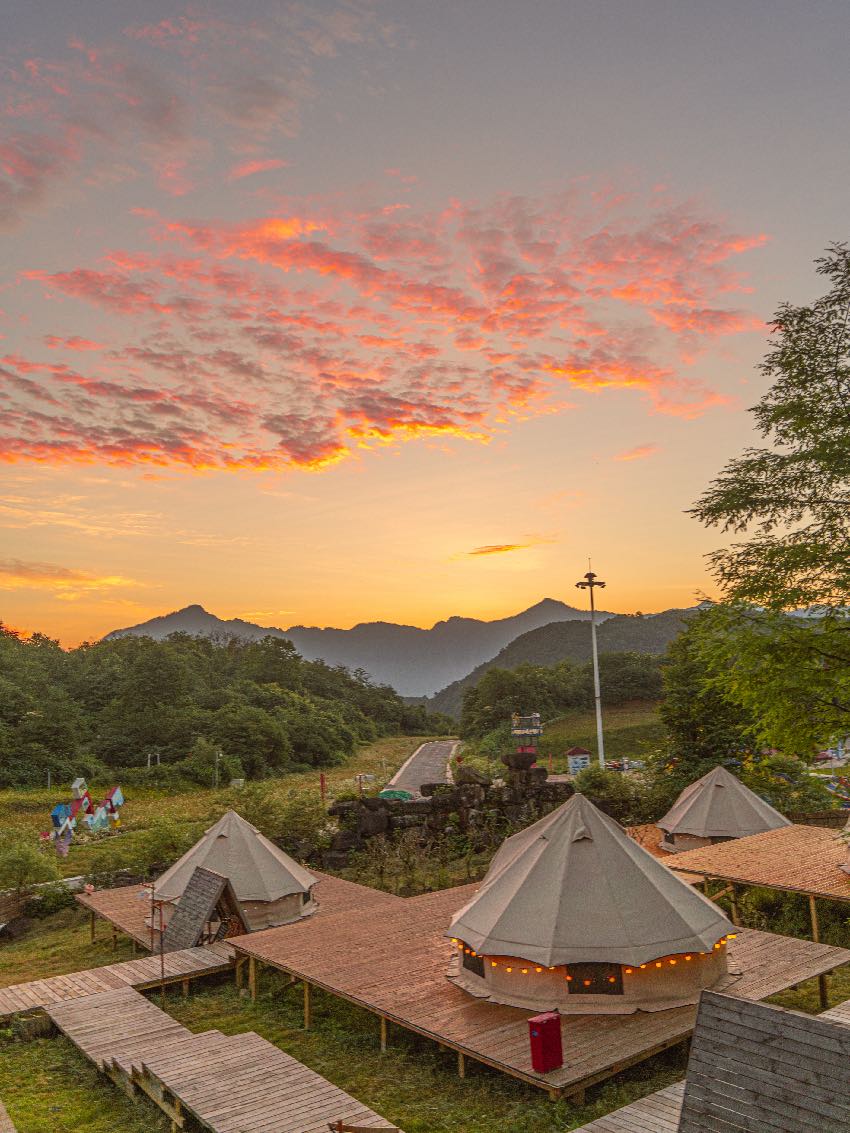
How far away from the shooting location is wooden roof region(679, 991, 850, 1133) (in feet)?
23.7

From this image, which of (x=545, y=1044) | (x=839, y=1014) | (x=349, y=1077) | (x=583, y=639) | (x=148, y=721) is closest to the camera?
(x=545, y=1044)

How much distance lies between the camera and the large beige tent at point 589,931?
11.9m

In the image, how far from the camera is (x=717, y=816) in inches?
882

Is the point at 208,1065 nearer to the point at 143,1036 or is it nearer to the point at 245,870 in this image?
the point at 143,1036

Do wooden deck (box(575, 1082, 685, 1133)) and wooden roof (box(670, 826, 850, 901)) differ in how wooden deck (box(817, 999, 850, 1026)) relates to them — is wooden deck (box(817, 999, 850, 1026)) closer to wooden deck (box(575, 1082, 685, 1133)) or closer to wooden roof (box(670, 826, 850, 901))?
wooden deck (box(575, 1082, 685, 1133))

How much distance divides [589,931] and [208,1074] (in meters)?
A: 5.54

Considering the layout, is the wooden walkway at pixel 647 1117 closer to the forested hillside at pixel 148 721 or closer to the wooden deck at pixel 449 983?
the wooden deck at pixel 449 983

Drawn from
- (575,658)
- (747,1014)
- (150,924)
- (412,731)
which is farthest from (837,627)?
(575,658)

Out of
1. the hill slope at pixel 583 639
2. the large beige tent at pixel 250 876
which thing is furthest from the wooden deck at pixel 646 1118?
the hill slope at pixel 583 639

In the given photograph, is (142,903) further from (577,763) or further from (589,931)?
(577,763)

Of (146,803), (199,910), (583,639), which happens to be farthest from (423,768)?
(583,639)

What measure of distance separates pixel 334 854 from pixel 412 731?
74579 mm

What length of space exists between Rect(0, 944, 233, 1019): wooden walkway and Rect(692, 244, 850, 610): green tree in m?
12.5

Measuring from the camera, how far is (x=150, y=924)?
17828 millimetres
